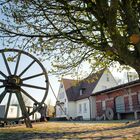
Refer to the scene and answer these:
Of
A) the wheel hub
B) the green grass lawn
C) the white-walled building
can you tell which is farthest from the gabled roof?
the green grass lawn

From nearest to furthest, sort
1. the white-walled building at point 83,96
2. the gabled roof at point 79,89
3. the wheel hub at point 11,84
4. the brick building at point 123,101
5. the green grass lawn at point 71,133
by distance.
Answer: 1. the green grass lawn at point 71,133
2. the wheel hub at point 11,84
3. the brick building at point 123,101
4. the white-walled building at point 83,96
5. the gabled roof at point 79,89

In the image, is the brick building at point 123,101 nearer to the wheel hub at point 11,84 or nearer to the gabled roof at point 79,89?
the gabled roof at point 79,89

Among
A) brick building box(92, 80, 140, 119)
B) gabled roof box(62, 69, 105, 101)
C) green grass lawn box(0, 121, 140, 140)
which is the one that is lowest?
green grass lawn box(0, 121, 140, 140)

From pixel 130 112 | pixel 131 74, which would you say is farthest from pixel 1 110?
pixel 131 74

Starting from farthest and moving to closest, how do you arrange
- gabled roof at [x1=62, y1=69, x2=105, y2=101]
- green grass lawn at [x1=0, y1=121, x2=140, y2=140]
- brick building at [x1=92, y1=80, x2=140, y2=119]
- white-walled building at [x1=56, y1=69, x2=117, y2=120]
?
1. gabled roof at [x1=62, y1=69, x2=105, y2=101]
2. white-walled building at [x1=56, y1=69, x2=117, y2=120]
3. brick building at [x1=92, y1=80, x2=140, y2=119]
4. green grass lawn at [x1=0, y1=121, x2=140, y2=140]

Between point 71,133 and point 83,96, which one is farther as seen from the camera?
point 83,96

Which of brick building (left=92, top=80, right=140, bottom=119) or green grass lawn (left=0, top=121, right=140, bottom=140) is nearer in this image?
green grass lawn (left=0, top=121, right=140, bottom=140)

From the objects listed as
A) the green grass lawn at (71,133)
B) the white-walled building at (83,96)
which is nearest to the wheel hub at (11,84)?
the green grass lawn at (71,133)

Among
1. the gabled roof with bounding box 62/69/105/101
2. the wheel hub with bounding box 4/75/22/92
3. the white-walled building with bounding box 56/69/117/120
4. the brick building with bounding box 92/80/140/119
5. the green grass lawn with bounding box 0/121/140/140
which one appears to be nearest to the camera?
the green grass lawn with bounding box 0/121/140/140

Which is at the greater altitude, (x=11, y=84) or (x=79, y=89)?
(x=79, y=89)

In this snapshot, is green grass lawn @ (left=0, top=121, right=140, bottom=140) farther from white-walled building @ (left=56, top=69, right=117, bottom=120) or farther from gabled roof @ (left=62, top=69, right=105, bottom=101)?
gabled roof @ (left=62, top=69, right=105, bottom=101)

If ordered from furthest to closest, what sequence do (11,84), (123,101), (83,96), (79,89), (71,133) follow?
(79,89)
(83,96)
(123,101)
(11,84)
(71,133)

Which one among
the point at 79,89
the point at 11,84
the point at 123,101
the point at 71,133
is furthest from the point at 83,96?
the point at 71,133

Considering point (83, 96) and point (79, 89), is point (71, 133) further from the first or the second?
point (79, 89)
